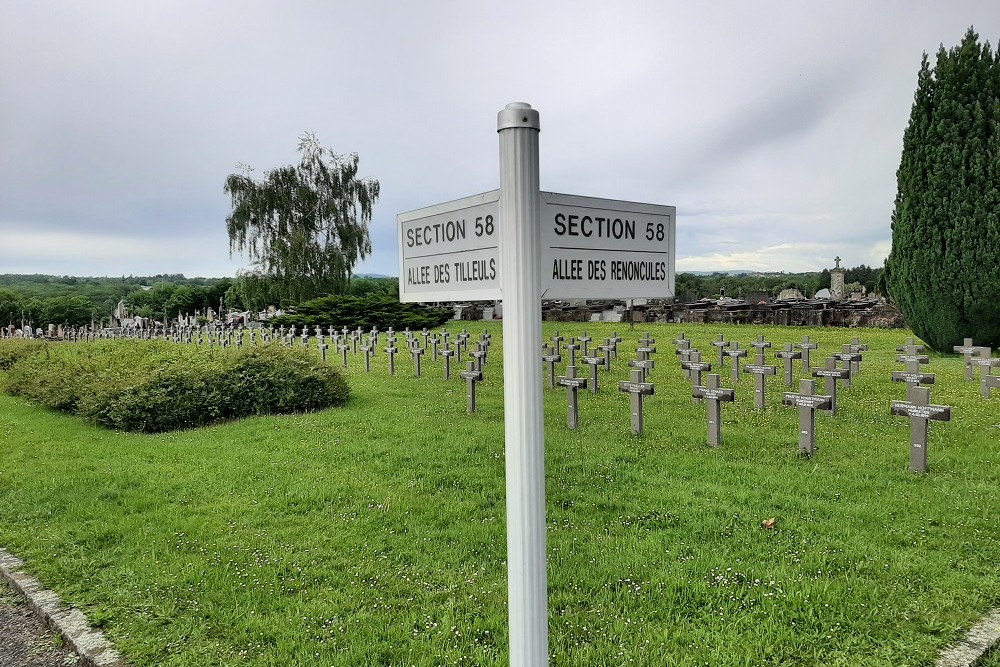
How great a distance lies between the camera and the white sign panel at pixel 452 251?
70.5 inches

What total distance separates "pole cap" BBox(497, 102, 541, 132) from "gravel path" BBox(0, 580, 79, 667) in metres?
3.07

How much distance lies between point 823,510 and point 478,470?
8.73ft

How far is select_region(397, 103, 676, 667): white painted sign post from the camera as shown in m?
1.73

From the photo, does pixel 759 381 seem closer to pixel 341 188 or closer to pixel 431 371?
pixel 431 371

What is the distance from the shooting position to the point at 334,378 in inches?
356

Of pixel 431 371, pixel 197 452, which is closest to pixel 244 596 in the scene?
pixel 197 452

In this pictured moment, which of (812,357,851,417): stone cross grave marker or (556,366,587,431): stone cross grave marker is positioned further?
(812,357,851,417): stone cross grave marker

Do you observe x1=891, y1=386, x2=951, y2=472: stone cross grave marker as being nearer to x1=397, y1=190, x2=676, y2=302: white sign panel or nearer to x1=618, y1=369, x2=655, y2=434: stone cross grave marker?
x1=618, y1=369, x2=655, y2=434: stone cross grave marker

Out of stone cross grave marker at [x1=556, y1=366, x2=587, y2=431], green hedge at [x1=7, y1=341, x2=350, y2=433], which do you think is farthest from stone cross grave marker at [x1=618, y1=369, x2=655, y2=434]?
green hedge at [x1=7, y1=341, x2=350, y2=433]

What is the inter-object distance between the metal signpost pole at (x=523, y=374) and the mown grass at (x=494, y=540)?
107 cm

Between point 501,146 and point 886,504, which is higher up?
point 501,146

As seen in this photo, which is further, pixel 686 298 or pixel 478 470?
pixel 686 298

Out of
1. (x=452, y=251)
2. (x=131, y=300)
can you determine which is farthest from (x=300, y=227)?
(x=452, y=251)

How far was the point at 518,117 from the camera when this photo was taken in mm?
1743
